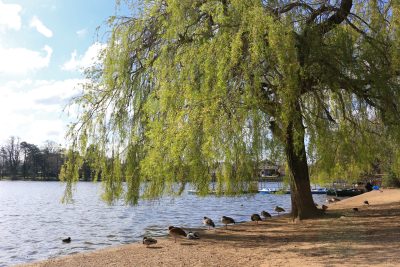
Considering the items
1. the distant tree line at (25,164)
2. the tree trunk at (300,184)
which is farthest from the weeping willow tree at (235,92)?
the distant tree line at (25,164)

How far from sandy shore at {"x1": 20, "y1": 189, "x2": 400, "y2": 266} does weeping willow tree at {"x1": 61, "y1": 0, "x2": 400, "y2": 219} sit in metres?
1.50

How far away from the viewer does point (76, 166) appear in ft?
41.5

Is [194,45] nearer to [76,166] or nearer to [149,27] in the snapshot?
[149,27]

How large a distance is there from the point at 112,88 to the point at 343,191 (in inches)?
1354

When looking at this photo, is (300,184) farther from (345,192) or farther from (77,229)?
(345,192)

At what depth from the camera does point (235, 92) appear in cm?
963

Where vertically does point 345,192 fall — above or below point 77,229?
above

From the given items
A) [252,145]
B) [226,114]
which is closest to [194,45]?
[226,114]

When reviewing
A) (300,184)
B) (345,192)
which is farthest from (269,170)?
(345,192)

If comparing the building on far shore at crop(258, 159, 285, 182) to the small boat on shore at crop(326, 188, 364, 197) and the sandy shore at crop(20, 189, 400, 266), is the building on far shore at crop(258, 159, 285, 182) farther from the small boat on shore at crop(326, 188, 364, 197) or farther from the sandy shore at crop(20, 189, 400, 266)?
the small boat on shore at crop(326, 188, 364, 197)

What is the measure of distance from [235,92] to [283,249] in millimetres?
3707

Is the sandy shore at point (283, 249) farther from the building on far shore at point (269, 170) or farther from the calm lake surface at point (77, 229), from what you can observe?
the building on far shore at point (269, 170)

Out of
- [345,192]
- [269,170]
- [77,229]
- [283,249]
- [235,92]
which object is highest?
[235,92]

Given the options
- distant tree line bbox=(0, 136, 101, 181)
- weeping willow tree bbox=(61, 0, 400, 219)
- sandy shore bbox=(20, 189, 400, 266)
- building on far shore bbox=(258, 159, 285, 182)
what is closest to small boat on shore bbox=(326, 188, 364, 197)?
sandy shore bbox=(20, 189, 400, 266)
